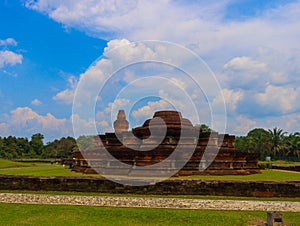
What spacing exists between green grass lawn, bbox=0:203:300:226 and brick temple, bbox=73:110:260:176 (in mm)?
6684

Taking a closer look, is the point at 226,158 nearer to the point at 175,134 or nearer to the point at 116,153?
the point at 175,134

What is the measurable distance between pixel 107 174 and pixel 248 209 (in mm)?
8685

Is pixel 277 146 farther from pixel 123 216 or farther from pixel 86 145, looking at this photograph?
pixel 123 216

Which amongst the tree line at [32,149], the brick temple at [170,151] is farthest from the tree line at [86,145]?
the brick temple at [170,151]

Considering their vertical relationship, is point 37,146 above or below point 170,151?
above

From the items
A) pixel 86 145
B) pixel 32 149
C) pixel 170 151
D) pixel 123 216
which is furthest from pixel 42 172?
pixel 32 149

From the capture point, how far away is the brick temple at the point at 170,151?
16188 mm

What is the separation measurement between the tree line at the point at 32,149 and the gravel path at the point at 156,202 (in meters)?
49.2

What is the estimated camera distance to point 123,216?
26.5ft

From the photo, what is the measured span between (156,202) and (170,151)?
6.82 metres

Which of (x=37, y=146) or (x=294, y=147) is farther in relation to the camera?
(x=37, y=146)

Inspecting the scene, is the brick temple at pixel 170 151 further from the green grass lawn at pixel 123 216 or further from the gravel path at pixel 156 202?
the green grass lawn at pixel 123 216

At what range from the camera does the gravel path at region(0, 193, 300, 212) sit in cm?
923

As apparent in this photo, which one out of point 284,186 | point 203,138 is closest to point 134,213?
point 284,186
